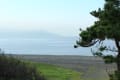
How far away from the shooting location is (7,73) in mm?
23219

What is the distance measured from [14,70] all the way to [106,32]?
655 centimetres

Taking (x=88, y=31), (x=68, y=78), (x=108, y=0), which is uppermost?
(x=108, y=0)

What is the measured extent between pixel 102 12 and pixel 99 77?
30.8ft

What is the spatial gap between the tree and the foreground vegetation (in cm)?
463

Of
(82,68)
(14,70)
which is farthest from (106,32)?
(82,68)

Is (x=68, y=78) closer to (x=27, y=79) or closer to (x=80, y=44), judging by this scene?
(x=27, y=79)

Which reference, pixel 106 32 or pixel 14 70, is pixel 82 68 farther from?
pixel 106 32

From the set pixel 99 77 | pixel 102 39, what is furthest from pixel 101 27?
pixel 99 77

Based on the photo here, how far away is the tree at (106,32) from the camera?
18891mm

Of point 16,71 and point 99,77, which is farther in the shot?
point 99,77

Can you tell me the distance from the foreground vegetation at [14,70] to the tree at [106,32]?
15.2 feet

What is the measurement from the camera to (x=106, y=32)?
61.1 feet

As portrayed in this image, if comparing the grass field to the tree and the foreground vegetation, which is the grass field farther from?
the tree

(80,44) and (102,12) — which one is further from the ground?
(102,12)
